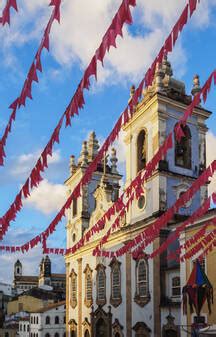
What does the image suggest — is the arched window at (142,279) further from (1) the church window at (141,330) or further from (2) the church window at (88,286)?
(2) the church window at (88,286)

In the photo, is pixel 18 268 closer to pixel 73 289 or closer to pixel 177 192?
pixel 73 289

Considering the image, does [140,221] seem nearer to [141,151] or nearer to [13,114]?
[141,151]

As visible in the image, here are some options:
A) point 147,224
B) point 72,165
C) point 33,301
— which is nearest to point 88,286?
point 147,224

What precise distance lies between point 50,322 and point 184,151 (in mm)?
31255

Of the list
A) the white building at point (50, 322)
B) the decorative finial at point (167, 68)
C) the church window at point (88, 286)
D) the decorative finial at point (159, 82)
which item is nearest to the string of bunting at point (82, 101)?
the decorative finial at point (159, 82)

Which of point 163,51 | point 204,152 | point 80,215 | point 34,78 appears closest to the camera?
point 34,78

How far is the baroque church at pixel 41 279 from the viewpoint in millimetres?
107412

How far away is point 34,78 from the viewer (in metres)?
4.79

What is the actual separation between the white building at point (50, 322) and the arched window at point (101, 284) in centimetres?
2228

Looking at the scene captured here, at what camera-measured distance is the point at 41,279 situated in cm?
10881

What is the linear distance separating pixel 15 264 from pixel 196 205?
108m

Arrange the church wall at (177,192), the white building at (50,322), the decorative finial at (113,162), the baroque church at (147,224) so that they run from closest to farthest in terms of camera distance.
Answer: the baroque church at (147,224) → the church wall at (177,192) → the decorative finial at (113,162) → the white building at (50,322)

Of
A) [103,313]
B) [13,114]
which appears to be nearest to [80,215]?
[103,313]

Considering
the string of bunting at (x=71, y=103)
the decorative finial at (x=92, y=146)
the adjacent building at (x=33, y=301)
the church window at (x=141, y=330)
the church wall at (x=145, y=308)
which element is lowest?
the adjacent building at (x=33, y=301)
